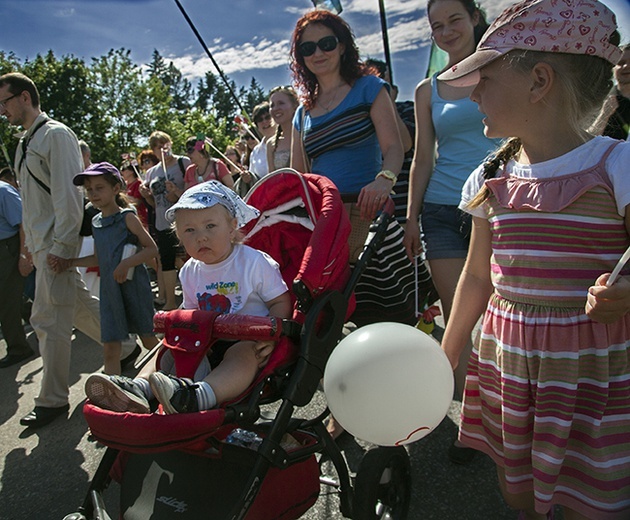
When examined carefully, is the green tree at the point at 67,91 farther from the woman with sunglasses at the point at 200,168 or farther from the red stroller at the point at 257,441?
the red stroller at the point at 257,441

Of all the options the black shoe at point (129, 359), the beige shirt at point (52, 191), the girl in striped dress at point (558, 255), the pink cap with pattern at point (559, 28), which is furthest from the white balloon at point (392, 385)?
the black shoe at point (129, 359)

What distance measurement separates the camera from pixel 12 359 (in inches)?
196

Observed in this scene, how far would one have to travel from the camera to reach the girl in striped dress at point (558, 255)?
1.26m

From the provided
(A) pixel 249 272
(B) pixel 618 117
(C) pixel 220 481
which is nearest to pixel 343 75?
(A) pixel 249 272

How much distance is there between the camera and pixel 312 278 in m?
1.97

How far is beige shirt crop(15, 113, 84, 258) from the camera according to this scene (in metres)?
3.43

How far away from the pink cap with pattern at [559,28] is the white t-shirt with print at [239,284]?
130cm

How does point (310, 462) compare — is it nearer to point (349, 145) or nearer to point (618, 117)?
point (349, 145)

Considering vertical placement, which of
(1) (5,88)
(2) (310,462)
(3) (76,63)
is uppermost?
(3) (76,63)

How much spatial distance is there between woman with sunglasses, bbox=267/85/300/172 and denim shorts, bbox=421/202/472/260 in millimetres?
2336

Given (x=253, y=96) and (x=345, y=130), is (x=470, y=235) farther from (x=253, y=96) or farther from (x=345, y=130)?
(x=253, y=96)

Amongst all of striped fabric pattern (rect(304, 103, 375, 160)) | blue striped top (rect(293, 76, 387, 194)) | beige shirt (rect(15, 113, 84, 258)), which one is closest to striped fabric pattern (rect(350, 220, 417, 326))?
blue striped top (rect(293, 76, 387, 194))

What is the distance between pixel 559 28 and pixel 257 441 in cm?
172

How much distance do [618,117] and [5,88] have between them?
3959 mm
